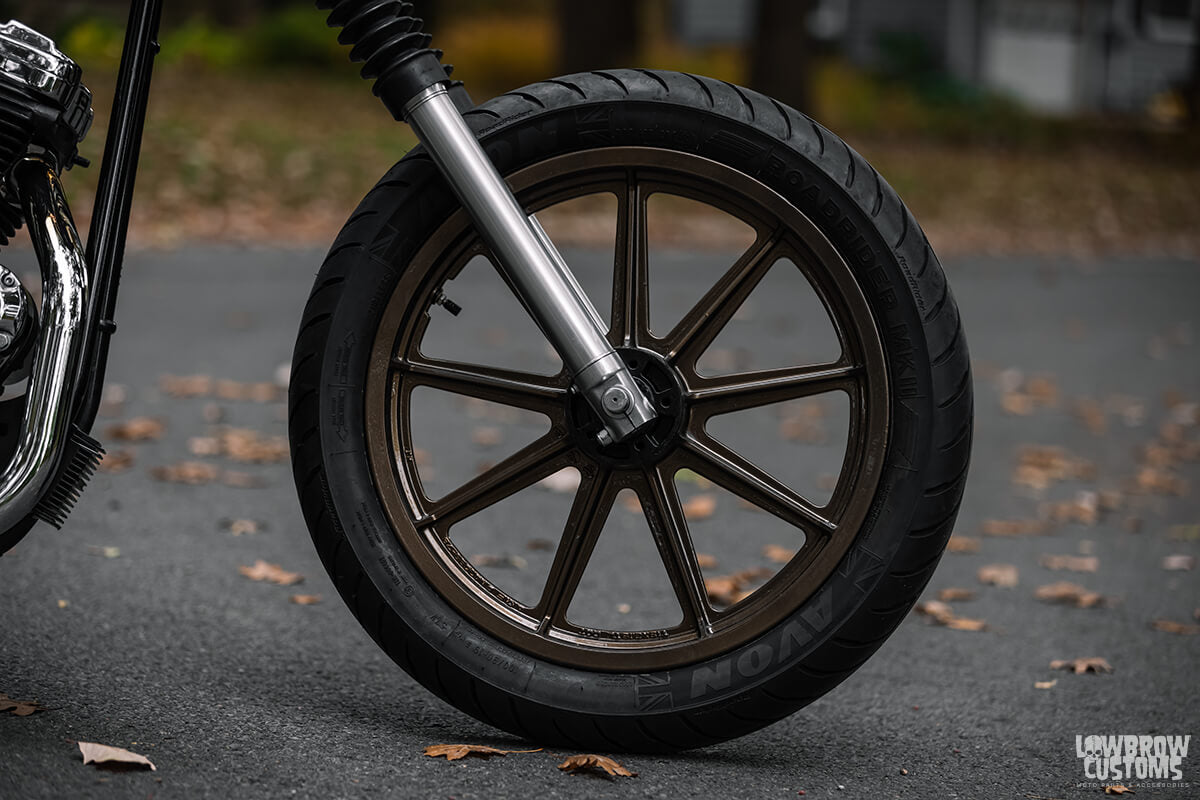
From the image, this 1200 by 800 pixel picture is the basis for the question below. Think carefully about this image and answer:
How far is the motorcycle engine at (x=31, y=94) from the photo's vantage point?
7.96 ft

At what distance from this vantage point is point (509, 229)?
2.47m

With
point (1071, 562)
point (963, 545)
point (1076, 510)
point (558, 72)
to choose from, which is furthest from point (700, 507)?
point (558, 72)

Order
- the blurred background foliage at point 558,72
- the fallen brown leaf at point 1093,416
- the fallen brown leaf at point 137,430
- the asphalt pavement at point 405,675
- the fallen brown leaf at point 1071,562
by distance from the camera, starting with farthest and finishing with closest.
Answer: the blurred background foliage at point 558,72 < the fallen brown leaf at point 1093,416 < the fallen brown leaf at point 137,430 < the fallen brown leaf at point 1071,562 < the asphalt pavement at point 405,675

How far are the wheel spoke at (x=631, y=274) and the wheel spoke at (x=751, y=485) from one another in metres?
0.22

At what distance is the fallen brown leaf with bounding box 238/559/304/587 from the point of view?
12.2ft

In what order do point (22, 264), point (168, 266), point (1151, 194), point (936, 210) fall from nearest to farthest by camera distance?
point (22, 264)
point (168, 266)
point (936, 210)
point (1151, 194)

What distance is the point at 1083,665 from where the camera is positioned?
3.38 meters

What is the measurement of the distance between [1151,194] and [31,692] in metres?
15.8

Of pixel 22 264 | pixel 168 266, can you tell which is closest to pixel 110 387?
pixel 22 264

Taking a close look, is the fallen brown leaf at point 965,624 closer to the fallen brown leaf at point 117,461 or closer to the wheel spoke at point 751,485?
the wheel spoke at point 751,485

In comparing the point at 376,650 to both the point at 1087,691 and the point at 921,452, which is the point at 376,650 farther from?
the point at 1087,691

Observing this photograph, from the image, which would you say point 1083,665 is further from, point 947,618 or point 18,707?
point 18,707

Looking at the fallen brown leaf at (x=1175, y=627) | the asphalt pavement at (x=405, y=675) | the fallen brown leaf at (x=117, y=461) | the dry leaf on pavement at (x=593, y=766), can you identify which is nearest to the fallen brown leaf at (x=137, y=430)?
the asphalt pavement at (x=405, y=675)

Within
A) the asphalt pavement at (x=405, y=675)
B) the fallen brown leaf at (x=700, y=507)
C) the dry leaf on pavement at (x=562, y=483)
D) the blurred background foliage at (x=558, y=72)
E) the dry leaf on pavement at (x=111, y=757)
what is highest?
the blurred background foliage at (x=558, y=72)
